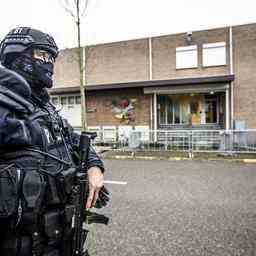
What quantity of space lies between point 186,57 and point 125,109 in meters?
4.49

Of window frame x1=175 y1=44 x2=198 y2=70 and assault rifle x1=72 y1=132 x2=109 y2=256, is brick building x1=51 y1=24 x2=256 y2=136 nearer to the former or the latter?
window frame x1=175 y1=44 x2=198 y2=70

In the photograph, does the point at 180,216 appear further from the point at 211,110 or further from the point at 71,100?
the point at 71,100

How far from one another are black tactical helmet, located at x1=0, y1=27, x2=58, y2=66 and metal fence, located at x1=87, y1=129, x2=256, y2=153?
993 cm

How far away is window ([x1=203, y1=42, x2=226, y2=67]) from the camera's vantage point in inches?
590

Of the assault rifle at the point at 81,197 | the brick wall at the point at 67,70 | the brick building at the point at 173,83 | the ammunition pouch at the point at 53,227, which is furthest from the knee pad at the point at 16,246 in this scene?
the brick wall at the point at 67,70

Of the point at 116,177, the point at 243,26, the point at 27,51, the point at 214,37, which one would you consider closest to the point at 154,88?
the point at 214,37

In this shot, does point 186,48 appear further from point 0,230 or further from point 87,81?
point 0,230

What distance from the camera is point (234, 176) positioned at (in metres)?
7.58

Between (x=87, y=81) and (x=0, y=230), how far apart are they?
1706cm

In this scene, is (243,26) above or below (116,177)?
above

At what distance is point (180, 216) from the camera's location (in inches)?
178

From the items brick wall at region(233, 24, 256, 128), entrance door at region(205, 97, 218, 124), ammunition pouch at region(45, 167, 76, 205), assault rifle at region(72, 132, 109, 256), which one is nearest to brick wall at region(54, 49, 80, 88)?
entrance door at region(205, 97, 218, 124)

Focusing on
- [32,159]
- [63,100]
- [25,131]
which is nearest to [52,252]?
[32,159]

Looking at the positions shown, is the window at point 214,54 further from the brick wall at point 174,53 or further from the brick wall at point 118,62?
the brick wall at point 118,62
